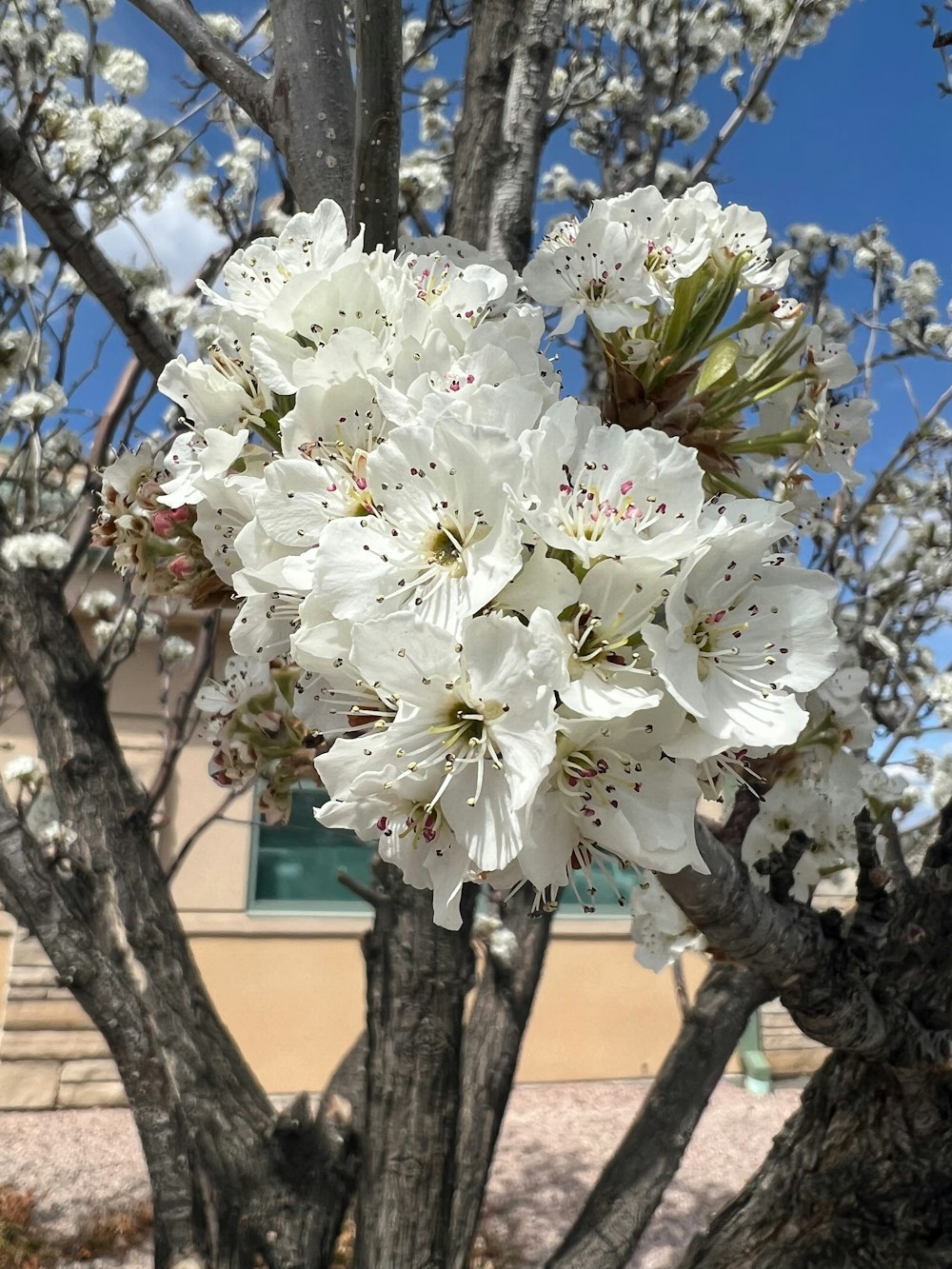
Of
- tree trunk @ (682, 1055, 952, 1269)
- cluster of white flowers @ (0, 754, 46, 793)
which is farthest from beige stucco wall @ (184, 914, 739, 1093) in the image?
tree trunk @ (682, 1055, 952, 1269)

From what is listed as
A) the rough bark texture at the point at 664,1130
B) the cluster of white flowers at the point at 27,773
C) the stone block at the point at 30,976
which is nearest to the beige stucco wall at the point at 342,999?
the stone block at the point at 30,976

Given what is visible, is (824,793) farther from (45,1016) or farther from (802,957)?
(45,1016)

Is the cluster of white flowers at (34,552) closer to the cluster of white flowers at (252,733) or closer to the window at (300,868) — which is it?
the cluster of white flowers at (252,733)

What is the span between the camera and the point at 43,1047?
6.11m

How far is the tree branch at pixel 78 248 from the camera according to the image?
1734 mm

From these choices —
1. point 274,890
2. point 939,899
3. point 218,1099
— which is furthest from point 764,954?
point 274,890

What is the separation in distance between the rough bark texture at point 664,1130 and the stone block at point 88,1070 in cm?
487

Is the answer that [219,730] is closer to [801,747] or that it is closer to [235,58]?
[801,747]

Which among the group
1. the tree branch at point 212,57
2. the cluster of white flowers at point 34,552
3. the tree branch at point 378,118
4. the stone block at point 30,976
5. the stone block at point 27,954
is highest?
the tree branch at point 212,57

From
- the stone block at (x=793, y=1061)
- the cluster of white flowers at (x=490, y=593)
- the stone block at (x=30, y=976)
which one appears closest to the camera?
the cluster of white flowers at (x=490, y=593)

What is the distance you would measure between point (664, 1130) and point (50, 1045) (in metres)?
5.30

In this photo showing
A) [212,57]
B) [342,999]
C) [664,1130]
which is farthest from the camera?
[342,999]

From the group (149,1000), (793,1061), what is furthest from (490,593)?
(793,1061)

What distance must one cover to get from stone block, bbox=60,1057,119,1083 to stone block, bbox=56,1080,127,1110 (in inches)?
1.1
